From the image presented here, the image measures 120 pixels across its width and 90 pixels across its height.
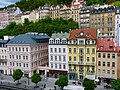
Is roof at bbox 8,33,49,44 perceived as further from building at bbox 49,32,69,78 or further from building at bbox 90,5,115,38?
building at bbox 90,5,115,38

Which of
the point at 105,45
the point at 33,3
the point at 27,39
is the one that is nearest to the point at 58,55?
the point at 27,39

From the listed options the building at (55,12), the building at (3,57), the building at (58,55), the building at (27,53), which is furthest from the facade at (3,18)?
the building at (58,55)

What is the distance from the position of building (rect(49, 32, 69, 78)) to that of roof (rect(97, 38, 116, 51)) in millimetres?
8752

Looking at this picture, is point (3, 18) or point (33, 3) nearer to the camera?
point (33, 3)

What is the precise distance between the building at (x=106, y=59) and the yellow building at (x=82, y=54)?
4.30 ft

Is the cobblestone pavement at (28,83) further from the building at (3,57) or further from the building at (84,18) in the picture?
the building at (84,18)

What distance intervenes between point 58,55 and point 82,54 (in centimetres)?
721

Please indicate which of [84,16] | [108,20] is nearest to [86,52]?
[108,20]

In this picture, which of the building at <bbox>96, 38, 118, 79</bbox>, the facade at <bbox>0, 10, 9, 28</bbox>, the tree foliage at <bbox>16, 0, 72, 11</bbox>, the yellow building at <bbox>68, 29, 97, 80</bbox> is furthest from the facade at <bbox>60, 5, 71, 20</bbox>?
the facade at <bbox>0, 10, 9, 28</bbox>

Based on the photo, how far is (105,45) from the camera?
58.1m

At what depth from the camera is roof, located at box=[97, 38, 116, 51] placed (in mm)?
57000

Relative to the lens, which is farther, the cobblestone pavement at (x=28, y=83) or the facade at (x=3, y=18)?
the facade at (x=3, y=18)

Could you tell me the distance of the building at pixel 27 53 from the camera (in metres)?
66.2

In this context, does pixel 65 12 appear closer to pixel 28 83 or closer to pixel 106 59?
pixel 28 83
